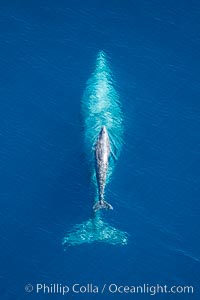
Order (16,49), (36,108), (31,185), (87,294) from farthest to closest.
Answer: (16,49), (36,108), (31,185), (87,294)

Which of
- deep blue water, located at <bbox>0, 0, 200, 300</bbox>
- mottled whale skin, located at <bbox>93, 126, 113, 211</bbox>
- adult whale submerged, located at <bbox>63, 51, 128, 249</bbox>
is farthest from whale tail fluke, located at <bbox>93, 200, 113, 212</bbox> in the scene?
deep blue water, located at <bbox>0, 0, 200, 300</bbox>

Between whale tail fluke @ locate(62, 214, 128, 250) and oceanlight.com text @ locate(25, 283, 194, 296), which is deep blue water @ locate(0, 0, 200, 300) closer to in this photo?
oceanlight.com text @ locate(25, 283, 194, 296)

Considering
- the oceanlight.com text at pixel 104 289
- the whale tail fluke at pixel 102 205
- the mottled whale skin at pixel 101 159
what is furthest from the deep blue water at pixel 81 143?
the whale tail fluke at pixel 102 205

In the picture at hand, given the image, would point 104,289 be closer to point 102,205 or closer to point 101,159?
point 102,205

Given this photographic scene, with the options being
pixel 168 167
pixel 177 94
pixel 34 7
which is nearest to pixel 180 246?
pixel 168 167

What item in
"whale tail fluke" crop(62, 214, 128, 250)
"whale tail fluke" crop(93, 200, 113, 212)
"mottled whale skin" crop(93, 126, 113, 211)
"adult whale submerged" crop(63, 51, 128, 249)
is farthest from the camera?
"mottled whale skin" crop(93, 126, 113, 211)

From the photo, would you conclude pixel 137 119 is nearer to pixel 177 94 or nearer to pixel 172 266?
pixel 177 94

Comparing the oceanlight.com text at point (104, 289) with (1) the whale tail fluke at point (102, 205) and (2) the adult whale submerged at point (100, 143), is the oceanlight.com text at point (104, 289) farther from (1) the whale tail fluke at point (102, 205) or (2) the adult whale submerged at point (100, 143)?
(1) the whale tail fluke at point (102, 205)

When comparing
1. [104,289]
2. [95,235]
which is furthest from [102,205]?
[104,289]
